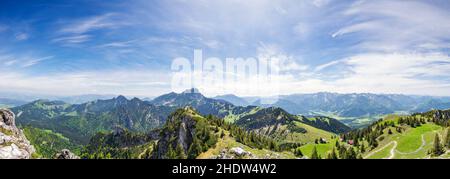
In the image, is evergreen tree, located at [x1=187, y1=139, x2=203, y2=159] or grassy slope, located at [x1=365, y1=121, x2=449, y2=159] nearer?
evergreen tree, located at [x1=187, y1=139, x2=203, y2=159]

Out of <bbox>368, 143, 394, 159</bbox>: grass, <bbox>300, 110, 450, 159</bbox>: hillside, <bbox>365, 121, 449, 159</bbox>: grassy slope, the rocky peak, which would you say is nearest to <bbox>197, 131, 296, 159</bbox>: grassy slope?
<bbox>300, 110, 450, 159</bbox>: hillside

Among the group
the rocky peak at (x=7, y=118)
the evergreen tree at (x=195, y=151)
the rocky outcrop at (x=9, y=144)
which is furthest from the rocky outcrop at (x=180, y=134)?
the rocky outcrop at (x=9, y=144)

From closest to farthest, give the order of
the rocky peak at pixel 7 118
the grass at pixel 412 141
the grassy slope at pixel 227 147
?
1. the rocky peak at pixel 7 118
2. the grassy slope at pixel 227 147
3. the grass at pixel 412 141

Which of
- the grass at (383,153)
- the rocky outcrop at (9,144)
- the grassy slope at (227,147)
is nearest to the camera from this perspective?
the rocky outcrop at (9,144)

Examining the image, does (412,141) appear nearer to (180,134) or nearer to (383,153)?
(383,153)

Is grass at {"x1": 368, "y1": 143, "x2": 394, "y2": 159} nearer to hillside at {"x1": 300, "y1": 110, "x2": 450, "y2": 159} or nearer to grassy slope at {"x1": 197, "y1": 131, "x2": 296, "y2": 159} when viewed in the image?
hillside at {"x1": 300, "y1": 110, "x2": 450, "y2": 159}

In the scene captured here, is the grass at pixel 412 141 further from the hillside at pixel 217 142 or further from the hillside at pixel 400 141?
the hillside at pixel 217 142

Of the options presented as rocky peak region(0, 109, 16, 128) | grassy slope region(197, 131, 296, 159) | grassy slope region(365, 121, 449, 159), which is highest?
rocky peak region(0, 109, 16, 128)

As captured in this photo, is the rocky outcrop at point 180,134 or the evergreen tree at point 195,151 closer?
the evergreen tree at point 195,151

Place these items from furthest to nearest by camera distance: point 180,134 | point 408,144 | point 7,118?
1. point 180,134
2. point 408,144
3. point 7,118

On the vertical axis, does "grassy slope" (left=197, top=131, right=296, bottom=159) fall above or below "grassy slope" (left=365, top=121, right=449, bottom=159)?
above

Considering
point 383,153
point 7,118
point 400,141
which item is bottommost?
point 383,153

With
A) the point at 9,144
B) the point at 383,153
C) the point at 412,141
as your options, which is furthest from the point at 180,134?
the point at 412,141
